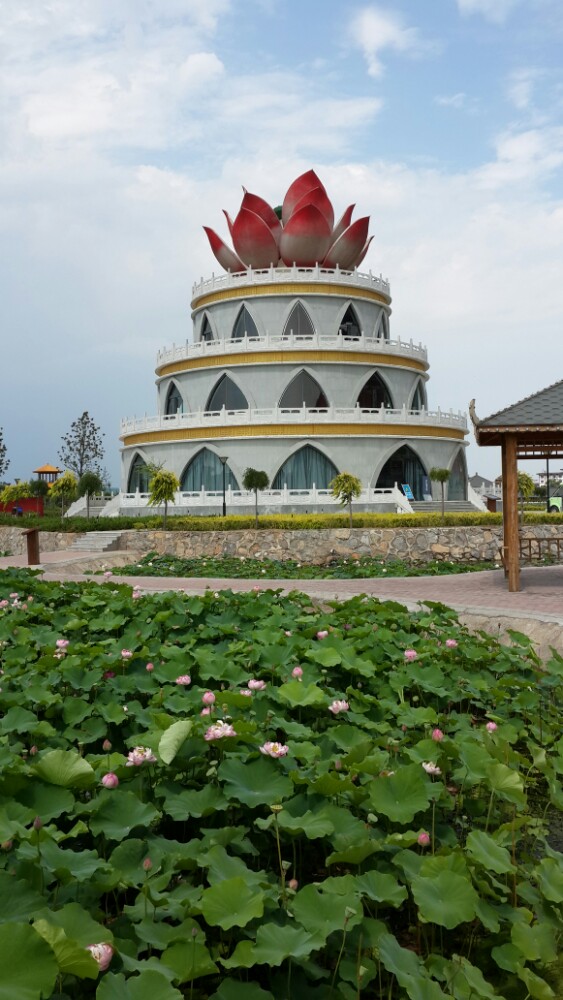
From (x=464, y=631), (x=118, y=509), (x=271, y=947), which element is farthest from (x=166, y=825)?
(x=118, y=509)

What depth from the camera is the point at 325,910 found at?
7.89 feet

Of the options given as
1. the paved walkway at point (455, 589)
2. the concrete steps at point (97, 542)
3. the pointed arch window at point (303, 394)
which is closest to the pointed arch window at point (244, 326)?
the pointed arch window at point (303, 394)

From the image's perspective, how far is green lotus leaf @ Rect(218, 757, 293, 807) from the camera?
306 cm

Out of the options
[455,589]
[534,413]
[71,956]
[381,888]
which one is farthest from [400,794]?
[534,413]

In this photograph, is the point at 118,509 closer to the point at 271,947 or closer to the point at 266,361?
the point at 266,361

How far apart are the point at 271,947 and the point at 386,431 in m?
32.6

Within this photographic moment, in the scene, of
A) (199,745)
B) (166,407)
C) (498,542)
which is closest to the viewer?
(199,745)

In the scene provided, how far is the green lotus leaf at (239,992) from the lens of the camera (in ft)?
6.98

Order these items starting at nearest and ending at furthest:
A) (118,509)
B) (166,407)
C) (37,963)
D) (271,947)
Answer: (37,963)
(271,947)
(118,509)
(166,407)

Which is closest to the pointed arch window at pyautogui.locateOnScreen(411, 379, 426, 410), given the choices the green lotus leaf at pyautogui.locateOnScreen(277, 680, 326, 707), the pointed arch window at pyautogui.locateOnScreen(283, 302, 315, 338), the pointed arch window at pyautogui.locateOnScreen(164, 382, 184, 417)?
the pointed arch window at pyautogui.locateOnScreen(283, 302, 315, 338)

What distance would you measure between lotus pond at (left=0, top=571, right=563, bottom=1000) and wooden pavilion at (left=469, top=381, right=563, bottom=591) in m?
8.36

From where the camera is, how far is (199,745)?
11.5 feet

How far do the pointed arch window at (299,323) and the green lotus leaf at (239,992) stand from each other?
116 feet

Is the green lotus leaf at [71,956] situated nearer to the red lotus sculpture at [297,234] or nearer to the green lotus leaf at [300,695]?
the green lotus leaf at [300,695]
